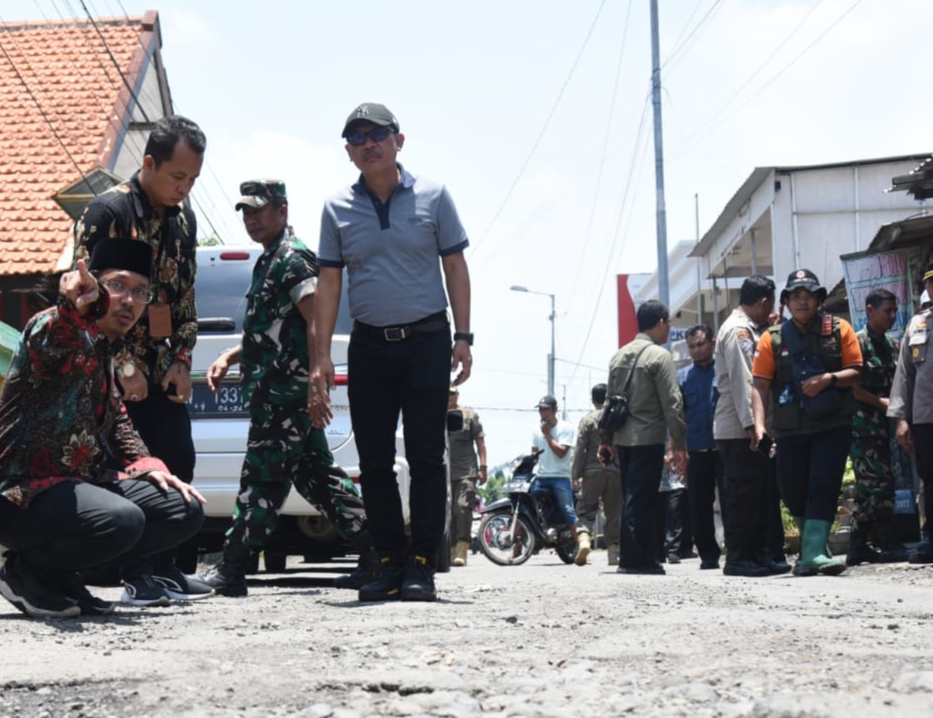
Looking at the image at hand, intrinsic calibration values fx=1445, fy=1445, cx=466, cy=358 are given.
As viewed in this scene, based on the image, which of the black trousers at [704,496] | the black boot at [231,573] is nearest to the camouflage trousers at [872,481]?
the black trousers at [704,496]

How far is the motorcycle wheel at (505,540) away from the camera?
15.4 m

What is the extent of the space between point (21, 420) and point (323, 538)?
4444mm

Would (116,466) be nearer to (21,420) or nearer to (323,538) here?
(21,420)

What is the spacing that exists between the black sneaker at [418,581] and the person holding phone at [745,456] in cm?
369

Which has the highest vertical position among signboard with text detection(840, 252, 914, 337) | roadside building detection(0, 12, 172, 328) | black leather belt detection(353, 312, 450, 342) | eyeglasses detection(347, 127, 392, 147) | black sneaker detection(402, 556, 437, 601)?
roadside building detection(0, 12, 172, 328)

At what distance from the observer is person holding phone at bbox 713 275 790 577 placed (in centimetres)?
951

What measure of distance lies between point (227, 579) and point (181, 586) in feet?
1.14

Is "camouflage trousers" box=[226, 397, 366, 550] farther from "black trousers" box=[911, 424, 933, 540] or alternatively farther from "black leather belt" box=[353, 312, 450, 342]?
"black trousers" box=[911, 424, 933, 540]

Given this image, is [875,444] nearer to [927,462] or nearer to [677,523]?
[927,462]

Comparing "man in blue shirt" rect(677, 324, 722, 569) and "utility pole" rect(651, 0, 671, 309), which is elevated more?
"utility pole" rect(651, 0, 671, 309)

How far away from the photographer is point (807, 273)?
912 centimetres

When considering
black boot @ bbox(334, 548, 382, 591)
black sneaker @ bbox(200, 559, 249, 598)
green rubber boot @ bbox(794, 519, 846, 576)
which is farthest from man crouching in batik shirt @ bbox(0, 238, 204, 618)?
green rubber boot @ bbox(794, 519, 846, 576)

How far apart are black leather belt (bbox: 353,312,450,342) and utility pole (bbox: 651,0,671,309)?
870 inches

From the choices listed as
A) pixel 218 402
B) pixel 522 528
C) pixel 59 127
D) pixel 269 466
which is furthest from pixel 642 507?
pixel 59 127
